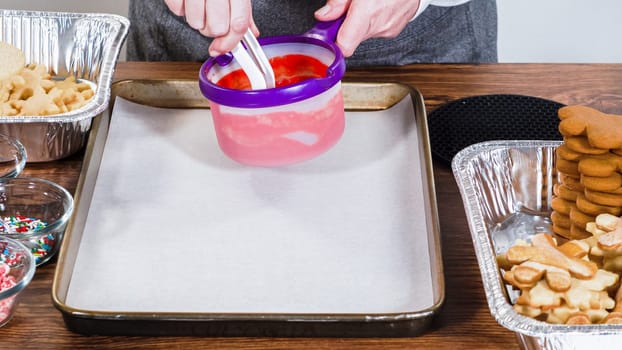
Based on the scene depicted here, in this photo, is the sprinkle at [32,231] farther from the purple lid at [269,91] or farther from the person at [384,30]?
the person at [384,30]

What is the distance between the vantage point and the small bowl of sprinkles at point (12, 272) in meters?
0.80

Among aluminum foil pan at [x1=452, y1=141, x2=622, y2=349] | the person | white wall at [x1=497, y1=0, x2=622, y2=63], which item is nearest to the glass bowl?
the person

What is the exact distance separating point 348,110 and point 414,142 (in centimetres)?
12

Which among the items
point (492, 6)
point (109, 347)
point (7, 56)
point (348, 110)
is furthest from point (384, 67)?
point (109, 347)

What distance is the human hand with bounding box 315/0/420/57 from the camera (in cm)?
107

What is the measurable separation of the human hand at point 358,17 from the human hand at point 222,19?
135 mm

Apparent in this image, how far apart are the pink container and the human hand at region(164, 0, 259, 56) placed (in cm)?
5

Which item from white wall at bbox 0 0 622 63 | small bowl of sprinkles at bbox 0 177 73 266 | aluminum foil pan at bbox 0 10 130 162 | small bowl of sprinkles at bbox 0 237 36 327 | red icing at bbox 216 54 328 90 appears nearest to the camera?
small bowl of sprinkles at bbox 0 237 36 327

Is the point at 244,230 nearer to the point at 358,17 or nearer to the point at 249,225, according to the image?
the point at 249,225

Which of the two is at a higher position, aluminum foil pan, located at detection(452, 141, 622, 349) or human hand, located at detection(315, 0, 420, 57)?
human hand, located at detection(315, 0, 420, 57)

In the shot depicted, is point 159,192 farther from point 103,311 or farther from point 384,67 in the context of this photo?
point 384,67

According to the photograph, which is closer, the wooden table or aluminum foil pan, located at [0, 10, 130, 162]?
the wooden table

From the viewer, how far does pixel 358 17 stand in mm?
1079

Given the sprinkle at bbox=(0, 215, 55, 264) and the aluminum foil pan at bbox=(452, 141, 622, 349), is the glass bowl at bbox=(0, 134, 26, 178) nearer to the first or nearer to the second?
the sprinkle at bbox=(0, 215, 55, 264)
